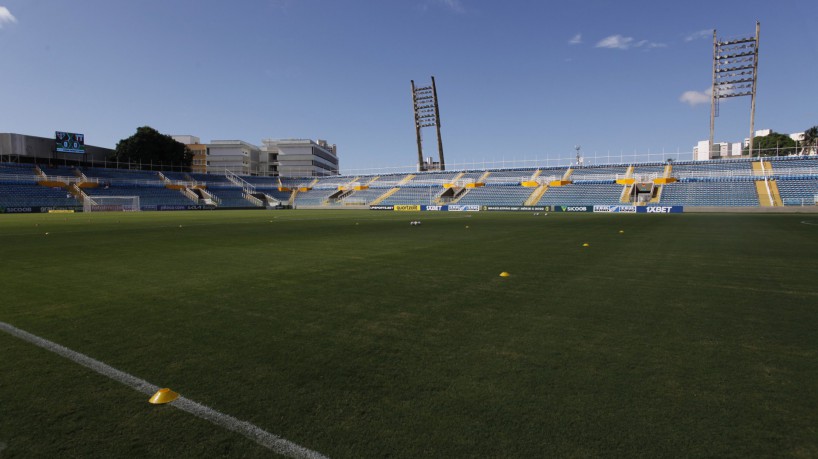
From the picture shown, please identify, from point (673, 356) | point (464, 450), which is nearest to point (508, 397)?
point (464, 450)

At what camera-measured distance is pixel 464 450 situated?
216cm

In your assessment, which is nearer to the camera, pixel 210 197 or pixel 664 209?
pixel 664 209

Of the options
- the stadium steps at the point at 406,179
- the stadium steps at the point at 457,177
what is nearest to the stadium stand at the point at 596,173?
the stadium steps at the point at 457,177

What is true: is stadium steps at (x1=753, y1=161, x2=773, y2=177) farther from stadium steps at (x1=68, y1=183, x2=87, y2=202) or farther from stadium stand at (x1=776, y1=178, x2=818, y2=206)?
stadium steps at (x1=68, y1=183, x2=87, y2=202)

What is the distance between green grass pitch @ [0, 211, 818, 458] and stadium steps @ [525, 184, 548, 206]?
41992 millimetres

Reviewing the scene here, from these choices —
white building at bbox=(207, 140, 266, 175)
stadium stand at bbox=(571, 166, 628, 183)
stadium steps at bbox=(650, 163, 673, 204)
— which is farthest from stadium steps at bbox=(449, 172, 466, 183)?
white building at bbox=(207, 140, 266, 175)

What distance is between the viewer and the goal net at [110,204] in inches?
1809

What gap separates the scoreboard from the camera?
5126 centimetres

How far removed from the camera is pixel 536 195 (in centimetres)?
5012

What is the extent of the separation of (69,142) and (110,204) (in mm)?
11858

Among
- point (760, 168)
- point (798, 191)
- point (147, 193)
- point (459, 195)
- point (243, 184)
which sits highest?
point (243, 184)

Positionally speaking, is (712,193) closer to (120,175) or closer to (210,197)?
(210,197)

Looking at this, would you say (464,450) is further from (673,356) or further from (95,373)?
(95,373)

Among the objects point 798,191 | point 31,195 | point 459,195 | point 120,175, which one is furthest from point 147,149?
point 798,191
